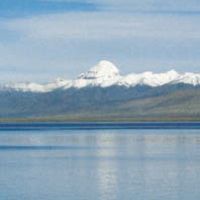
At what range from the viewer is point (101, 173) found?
51656mm

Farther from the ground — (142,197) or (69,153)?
(69,153)

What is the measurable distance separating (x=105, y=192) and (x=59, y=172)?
10.2m

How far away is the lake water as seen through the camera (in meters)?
41.6

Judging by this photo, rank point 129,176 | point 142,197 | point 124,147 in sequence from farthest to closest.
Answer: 1. point 124,147
2. point 129,176
3. point 142,197

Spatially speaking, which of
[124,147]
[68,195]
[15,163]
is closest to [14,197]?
[68,195]

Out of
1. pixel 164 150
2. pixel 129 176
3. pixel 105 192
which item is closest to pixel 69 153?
pixel 164 150

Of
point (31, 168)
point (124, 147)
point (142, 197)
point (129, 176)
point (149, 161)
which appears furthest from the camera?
point (124, 147)

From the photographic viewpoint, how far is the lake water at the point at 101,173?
4159 cm

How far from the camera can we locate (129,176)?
49.3 metres

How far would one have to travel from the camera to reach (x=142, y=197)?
3997 cm

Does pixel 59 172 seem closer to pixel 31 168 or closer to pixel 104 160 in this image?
pixel 31 168

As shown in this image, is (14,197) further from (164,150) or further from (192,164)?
(164,150)

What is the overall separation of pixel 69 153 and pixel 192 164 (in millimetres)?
16223

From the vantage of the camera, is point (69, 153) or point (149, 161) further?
point (69, 153)
